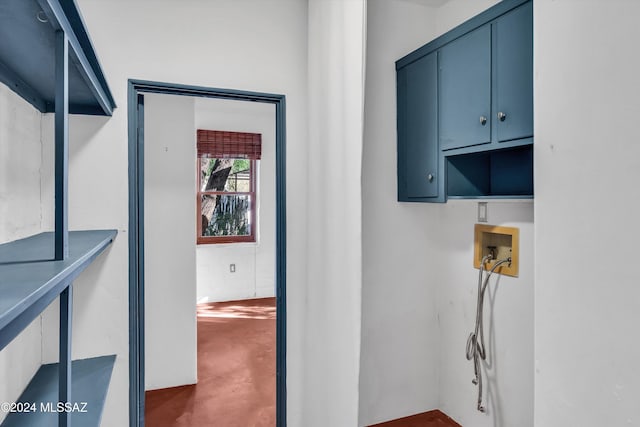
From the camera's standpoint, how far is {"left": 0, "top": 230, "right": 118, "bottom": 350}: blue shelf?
483 mm

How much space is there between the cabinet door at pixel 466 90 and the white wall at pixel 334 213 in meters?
0.47

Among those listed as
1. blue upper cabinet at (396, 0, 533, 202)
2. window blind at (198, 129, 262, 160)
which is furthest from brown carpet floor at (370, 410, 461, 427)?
window blind at (198, 129, 262, 160)

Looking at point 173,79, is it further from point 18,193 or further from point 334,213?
point 334,213

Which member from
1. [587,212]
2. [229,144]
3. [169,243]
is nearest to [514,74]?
[587,212]

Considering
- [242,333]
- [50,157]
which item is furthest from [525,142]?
[242,333]

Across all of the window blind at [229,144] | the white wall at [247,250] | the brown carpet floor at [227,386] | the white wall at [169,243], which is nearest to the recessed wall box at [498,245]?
the brown carpet floor at [227,386]

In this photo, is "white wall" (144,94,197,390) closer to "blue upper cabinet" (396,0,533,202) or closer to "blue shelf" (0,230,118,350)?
"blue upper cabinet" (396,0,533,202)

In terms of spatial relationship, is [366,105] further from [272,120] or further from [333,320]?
[272,120]

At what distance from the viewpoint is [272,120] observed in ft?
16.1

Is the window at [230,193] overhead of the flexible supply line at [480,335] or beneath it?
overhead

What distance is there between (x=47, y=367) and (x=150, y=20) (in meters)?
1.71

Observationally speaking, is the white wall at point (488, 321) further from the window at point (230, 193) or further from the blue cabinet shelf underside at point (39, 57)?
the window at point (230, 193)

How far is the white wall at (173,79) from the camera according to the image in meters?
1.78

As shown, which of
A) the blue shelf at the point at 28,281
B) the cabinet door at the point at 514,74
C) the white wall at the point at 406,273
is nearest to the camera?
the blue shelf at the point at 28,281
